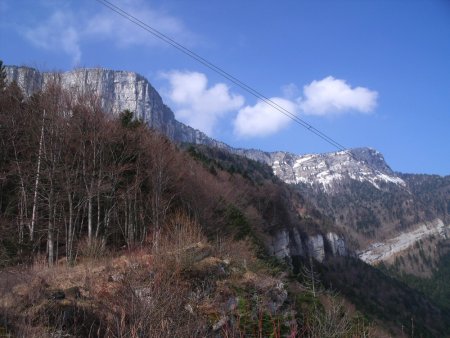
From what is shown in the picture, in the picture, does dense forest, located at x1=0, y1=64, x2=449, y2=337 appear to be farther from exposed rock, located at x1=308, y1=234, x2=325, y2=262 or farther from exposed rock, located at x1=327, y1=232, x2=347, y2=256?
exposed rock, located at x1=327, y1=232, x2=347, y2=256

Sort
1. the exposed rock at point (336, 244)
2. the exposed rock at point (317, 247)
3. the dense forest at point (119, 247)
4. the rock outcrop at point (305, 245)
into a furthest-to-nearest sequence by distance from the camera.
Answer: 1. the exposed rock at point (336, 244)
2. the exposed rock at point (317, 247)
3. the rock outcrop at point (305, 245)
4. the dense forest at point (119, 247)

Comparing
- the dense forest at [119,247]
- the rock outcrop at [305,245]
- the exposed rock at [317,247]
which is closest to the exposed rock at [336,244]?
the rock outcrop at [305,245]

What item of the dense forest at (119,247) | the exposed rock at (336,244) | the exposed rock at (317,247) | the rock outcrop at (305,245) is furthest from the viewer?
the exposed rock at (336,244)

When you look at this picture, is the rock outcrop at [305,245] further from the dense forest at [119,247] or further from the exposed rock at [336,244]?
the dense forest at [119,247]

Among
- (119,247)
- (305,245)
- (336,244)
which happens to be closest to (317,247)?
(305,245)

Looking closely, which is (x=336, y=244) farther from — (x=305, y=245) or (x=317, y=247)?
(x=305, y=245)

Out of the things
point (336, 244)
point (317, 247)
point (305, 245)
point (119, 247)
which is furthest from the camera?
point (336, 244)

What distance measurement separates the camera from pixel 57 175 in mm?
19250

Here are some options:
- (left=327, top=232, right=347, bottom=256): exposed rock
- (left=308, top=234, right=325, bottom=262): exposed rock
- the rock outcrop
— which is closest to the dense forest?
the rock outcrop

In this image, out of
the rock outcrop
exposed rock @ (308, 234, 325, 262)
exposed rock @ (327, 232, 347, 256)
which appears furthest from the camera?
exposed rock @ (327, 232, 347, 256)

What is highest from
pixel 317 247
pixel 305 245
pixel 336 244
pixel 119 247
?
pixel 336 244

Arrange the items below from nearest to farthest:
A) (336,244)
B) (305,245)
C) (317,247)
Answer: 1. (305,245)
2. (317,247)
3. (336,244)

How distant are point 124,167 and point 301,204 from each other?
366 ft

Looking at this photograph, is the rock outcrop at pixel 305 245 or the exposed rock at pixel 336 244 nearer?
the rock outcrop at pixel 305 245
